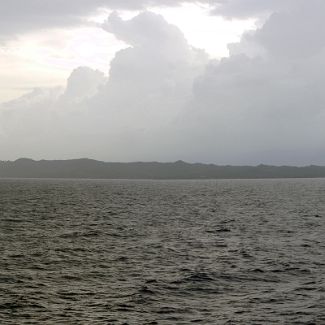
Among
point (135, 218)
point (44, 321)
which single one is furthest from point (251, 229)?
point (44, 321)

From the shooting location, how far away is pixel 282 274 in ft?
114

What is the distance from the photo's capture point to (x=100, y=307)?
85.5ft

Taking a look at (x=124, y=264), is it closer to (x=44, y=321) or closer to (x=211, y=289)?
(x=211, y=289)

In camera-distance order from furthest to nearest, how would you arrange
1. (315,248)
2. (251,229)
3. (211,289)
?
(251,229) → (315,248) → (211,289)

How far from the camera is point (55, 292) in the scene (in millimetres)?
29344

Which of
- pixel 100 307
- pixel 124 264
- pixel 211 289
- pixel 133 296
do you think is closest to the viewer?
pixel 100 307

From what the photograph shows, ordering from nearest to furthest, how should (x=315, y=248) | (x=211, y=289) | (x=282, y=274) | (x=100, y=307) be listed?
1. (x=100, y=307)
2. (x=211, y=289)
3. (x=282, y=274)
4. (x=315, y=248)

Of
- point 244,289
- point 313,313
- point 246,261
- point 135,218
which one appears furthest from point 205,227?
point 313,313

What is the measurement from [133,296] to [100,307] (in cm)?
288

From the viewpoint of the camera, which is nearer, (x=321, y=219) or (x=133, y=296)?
(x=133, y=296)

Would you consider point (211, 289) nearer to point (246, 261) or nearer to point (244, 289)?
point (244, 289)

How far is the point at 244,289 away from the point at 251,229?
3455 cm

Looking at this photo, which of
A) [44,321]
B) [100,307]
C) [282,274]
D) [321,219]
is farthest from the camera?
[321,219]

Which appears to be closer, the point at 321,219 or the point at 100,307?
the point at 100,307
